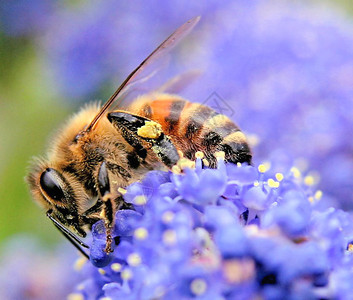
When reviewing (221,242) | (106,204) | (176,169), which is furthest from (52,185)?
(221,242)

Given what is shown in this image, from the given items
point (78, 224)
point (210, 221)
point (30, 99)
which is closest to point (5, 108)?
point (30, 99)

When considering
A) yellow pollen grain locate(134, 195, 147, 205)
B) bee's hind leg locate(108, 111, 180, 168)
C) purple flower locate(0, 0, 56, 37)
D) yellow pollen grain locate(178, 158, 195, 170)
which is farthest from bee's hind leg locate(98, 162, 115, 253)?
purple flower locate(0, 0, 56, 37)

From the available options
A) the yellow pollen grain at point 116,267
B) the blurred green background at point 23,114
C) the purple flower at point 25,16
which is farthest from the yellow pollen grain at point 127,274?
the purple flower at point 25,16

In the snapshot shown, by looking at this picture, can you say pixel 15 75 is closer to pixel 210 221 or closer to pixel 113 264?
pixel 113 264

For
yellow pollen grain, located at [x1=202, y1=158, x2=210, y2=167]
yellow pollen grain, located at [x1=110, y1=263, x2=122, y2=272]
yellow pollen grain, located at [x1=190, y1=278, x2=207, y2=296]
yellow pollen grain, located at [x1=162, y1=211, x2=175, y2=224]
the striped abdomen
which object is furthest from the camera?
the striped abdomen

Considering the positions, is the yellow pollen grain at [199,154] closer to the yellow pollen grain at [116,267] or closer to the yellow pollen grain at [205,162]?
the yellow pollen grain at [205,162]

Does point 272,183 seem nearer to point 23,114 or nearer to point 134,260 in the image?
point 134,260

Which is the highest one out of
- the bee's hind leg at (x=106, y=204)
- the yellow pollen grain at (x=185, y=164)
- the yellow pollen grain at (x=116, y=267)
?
the yellow pollen grain at (x=185, y=164)

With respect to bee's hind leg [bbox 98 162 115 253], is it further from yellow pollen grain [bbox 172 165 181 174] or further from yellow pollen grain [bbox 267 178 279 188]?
yellow pollen grain [bbox 267 178 279 188]
